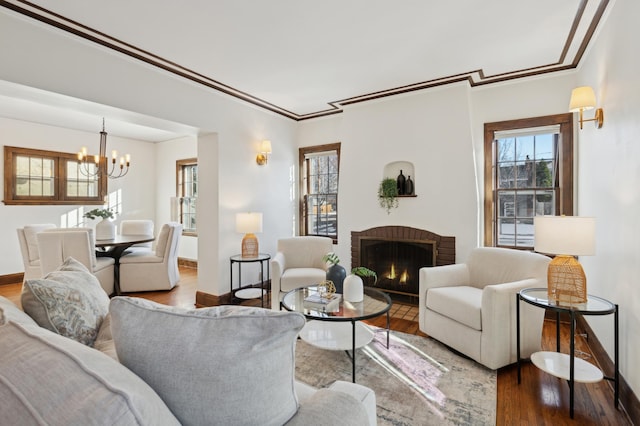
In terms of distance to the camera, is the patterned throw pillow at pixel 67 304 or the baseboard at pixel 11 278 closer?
the patterned throw pillow at pixel 67 304

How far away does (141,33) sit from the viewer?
2734mm

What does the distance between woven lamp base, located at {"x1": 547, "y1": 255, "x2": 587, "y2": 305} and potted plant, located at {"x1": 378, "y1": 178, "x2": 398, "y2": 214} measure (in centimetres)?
216

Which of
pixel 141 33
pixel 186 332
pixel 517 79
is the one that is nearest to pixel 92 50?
pixel 141 33

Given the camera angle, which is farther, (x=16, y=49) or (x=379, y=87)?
(x=379, y=87)

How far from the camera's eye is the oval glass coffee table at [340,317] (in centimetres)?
237

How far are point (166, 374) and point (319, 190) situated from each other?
4.69 metres

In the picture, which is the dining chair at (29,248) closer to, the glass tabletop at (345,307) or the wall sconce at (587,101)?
the glass tabletop at (345,307)

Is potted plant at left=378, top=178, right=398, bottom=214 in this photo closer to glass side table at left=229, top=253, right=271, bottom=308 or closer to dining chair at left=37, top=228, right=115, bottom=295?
glass side table at left=229, top=253, right=271, bottom=308

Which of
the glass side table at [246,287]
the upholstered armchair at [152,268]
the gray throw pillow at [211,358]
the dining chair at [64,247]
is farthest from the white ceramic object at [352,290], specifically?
the dining chair at [64,247]

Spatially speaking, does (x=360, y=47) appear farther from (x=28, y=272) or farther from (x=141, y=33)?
(x=28, y=272)

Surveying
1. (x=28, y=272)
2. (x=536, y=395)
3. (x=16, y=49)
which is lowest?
(x=536, y=395)

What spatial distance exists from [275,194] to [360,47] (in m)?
2.60

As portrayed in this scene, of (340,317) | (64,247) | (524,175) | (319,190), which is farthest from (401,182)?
(64,247)

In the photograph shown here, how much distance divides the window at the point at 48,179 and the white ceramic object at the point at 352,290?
5733 mm
